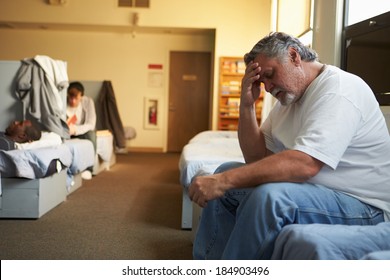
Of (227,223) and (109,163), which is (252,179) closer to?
(227,223)

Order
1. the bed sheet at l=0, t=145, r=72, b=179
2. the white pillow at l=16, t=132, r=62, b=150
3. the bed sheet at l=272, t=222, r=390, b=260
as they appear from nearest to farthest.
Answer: the bed sheet at l=272, t=222, r=390, b=260, the bed sheet at l=0, t=145, r=72, b=179, the white pillow at l=16, t=132, r=62, b=150

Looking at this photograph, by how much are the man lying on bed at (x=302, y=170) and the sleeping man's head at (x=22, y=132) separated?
1.98 meters

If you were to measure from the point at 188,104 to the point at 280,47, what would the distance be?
630 cm

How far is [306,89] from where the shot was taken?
1203mm

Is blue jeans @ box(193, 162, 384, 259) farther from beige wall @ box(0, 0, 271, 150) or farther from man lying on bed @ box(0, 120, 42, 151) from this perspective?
beige wall @ box(0, 0, 271, 150)

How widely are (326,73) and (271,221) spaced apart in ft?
1.52

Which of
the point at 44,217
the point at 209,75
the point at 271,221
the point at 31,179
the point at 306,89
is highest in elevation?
the point at 209,75

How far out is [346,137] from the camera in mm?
1025

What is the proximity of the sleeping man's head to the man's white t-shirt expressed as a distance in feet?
7.20

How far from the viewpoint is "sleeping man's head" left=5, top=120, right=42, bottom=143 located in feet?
9.20

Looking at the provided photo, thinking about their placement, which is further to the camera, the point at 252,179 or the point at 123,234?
the point at 123,234

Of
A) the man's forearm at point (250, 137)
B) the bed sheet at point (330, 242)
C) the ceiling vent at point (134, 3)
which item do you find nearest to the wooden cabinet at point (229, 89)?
the ceiling vent at point (134, 3)

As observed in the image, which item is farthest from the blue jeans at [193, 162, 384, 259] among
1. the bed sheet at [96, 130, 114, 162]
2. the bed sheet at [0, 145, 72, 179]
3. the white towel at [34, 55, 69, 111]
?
the bed sheet at [96, 130, 114, 162]
